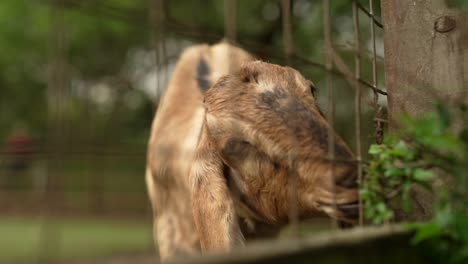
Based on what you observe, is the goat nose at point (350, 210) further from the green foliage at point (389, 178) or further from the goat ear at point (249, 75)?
the goat ear at point (249, 75)

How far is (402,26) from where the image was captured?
9.09ft

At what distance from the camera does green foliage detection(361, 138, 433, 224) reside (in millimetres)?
2086

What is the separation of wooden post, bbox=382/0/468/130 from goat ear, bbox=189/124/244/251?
0.94 metres

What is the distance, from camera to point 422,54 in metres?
2.69

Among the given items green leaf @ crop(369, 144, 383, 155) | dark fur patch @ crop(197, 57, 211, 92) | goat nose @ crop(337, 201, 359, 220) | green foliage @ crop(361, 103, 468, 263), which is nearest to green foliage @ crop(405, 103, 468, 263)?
green foliage @ crop(361, 103, 468, 263)

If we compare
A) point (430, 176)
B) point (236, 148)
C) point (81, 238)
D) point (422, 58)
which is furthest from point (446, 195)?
point (81, 238)

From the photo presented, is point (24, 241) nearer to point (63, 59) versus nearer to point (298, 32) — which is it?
point (298, 32)

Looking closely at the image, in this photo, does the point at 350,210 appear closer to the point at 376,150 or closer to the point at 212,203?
the point at 376,150

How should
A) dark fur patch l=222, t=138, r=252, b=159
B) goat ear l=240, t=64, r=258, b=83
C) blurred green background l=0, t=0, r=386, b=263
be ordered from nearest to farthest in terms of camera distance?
dark fur patch l=222, t=138, r=252, b=159, goat ear l=240, t=64, r=258, b=83, blurred green background l=0, t=0, r=386, b=263

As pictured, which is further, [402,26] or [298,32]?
[298,32]

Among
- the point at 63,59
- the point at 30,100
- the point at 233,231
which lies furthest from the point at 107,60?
the point at 63,59

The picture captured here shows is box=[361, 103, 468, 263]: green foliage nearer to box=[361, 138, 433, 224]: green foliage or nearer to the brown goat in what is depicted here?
box=[361, 138, 433, 224]: green foliage

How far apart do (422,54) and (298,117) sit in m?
0.60

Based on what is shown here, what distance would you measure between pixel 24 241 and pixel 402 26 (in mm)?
12572
